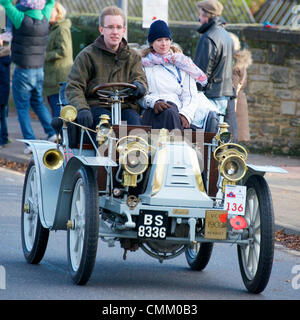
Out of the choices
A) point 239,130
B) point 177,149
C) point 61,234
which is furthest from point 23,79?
point 177,149

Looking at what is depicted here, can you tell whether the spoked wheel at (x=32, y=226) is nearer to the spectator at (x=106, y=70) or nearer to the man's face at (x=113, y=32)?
the spectator at (x=106, y=70)

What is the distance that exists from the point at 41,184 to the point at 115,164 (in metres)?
1.21

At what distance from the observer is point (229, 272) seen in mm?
8148

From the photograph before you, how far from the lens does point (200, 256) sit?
814 cm

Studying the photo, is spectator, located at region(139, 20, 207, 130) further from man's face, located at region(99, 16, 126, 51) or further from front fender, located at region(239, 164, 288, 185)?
front fender, located at region(239, 164, 288, 185)

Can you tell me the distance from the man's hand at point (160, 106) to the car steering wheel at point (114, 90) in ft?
0.80

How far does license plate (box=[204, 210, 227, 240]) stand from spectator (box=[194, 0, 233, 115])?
5464mm

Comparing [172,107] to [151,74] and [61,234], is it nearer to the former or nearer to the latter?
[151,74]

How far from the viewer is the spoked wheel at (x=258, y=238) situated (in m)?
6.89

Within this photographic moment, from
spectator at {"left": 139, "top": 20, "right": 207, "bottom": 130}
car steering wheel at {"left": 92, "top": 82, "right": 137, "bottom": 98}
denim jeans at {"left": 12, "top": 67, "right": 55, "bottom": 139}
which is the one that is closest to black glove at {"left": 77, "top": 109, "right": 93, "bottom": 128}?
car steering wheel at {"left": 92, "top": 82, "right": 137, "bottom": 98}

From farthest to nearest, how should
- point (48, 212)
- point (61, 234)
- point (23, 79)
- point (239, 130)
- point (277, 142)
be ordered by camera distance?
point (277, 142)
point (23, 79)
point (239, 130)
point (61, 234)
point (48, 212)

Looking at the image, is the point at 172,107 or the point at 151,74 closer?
the point at 172,107

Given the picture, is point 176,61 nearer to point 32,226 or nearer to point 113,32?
point 113,32

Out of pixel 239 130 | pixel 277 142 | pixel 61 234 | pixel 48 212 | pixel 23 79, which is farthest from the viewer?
pixel 277 142
